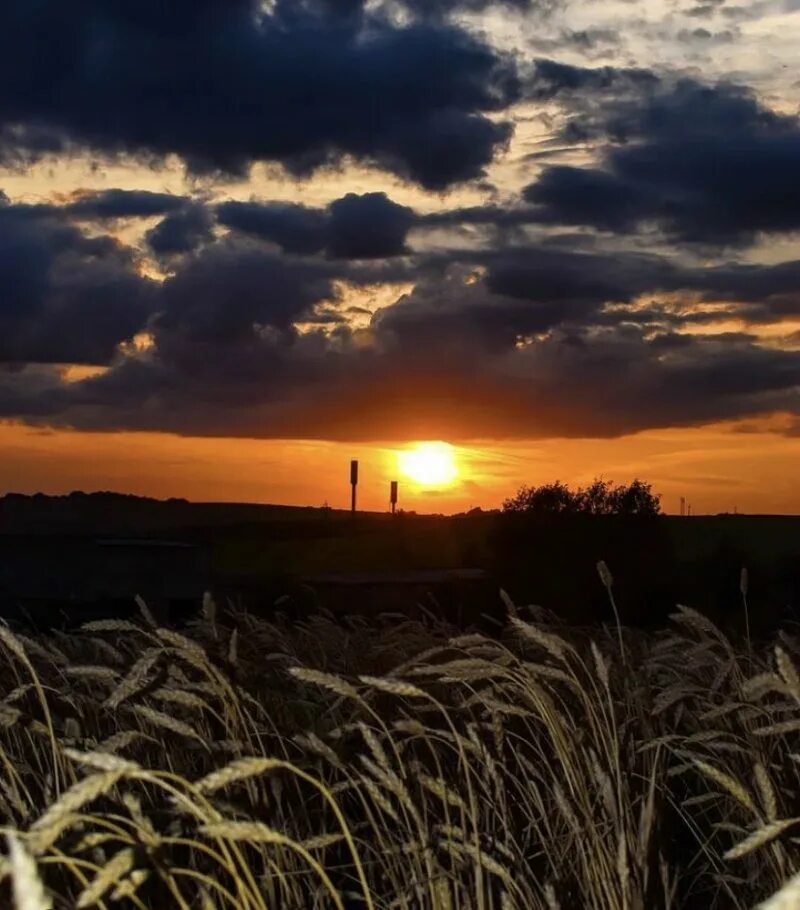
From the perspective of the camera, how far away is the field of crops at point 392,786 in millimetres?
2568

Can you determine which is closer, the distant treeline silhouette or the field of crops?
the field of crops

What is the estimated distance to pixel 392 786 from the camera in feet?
9.93

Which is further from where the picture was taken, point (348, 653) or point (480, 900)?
point (348, 653)

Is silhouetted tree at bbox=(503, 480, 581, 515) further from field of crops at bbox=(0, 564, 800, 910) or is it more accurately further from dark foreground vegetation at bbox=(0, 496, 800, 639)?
field of crops at bbox=(0, 564, 800, 910)

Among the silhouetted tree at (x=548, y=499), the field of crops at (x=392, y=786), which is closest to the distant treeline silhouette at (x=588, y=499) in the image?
the silhouetted tree at (x=548, y=499)

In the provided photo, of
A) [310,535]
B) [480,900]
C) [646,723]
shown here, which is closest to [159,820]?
[646,723]

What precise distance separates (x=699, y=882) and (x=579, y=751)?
2.81ft

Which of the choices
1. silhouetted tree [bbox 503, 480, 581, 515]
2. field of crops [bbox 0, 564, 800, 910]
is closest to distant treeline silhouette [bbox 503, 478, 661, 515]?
silhouetted tree [bbox 503, 480, 581, 515]

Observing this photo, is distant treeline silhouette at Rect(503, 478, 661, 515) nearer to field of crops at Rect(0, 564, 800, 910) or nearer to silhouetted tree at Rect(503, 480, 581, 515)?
silhouetted tree at Rect(503, 480, 581, 515)

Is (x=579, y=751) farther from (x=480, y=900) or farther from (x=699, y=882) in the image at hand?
(x=480, y=900)

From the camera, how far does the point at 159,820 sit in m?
4.93

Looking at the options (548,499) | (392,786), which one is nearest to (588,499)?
(548,499)

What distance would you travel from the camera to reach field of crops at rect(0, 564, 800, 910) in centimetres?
257

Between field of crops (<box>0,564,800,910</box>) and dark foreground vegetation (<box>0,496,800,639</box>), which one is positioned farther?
dark foreground vegetation (<box>0,496,800,639</box>)
